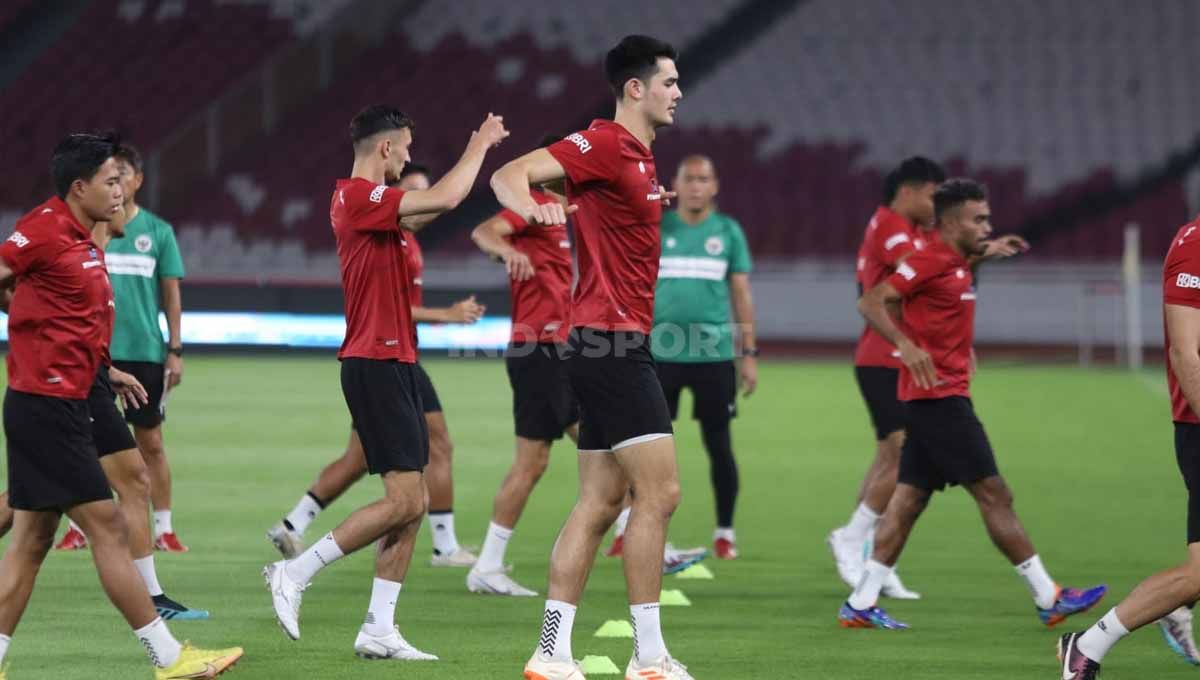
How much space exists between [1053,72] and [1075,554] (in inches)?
1069

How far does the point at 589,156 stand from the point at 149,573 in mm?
3243

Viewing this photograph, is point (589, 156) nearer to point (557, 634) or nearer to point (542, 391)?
point (557, 634)

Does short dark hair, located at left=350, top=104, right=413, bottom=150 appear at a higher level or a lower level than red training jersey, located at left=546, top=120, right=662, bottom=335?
higher

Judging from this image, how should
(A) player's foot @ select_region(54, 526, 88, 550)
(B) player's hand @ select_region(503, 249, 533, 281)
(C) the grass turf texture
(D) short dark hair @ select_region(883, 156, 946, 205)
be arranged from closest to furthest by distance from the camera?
(C) the grass turf texture < (B) player's hand @ select_region(503, 249, 533, 281) < (D) short dark hair @ select_region(883, 156, 946, 205) < (A) player's foot @ select_region(54, 526, 88, 550)

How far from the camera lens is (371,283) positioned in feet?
23.6

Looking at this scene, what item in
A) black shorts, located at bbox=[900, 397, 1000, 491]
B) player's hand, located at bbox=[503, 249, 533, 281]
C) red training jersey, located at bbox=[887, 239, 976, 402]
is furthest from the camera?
player's hand, located at bbox=[503, 249, 533, 281]

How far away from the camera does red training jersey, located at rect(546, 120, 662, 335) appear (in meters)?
6.37

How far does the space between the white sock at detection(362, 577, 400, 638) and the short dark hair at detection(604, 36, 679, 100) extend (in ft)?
7.51

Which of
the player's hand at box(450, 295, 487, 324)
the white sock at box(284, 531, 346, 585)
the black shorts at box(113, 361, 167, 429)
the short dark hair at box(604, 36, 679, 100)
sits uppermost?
the short dark hair at box(604, 36, 679, 100)

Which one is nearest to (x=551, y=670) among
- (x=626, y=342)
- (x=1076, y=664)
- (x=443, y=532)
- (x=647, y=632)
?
(x=647, y=632)

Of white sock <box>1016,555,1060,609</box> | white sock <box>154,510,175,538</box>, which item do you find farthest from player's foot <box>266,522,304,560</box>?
white sock <box>1016,555,1060,609</box>

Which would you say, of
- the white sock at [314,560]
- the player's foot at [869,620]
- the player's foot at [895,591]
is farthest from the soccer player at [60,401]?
the player's foot at [895,591]

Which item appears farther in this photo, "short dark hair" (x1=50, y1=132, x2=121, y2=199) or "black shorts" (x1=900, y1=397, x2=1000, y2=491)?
"black shorts" (x1=900, y1=397, x2=1000, y2=491)

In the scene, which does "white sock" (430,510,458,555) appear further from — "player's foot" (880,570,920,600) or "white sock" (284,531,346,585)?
"white sock" (284,531,346,585)
